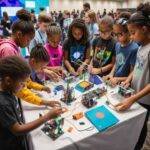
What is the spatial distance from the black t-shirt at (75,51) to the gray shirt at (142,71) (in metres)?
0.72

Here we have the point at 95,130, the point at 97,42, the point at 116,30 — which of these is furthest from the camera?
the point at 97,42

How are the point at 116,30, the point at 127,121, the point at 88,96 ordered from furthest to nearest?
the point at 116,30
the point at 88,96
the point at 127,121

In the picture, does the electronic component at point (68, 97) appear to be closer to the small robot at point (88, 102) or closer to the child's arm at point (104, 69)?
the small robot at point (88, 102)

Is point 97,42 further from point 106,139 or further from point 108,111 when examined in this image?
point 106,139

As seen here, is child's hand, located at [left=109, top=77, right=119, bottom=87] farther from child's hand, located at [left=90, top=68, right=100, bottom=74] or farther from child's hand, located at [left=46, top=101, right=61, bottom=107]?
child's hand, located at [left=46, top=101, right=61, bottom=107]

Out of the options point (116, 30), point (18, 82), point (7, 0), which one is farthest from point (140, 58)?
point (7, 0)

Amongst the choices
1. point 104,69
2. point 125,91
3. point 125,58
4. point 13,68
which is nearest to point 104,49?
point 104,69

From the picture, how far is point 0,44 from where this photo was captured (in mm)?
1601

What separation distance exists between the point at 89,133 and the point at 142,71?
27.7 inches

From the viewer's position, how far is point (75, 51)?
239cm

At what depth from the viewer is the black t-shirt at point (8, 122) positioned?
1119 mm

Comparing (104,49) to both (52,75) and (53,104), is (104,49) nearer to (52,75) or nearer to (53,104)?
(52,75)

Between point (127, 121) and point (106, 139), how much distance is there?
7.7 inches

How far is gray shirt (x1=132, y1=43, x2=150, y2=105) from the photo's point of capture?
171 cm
